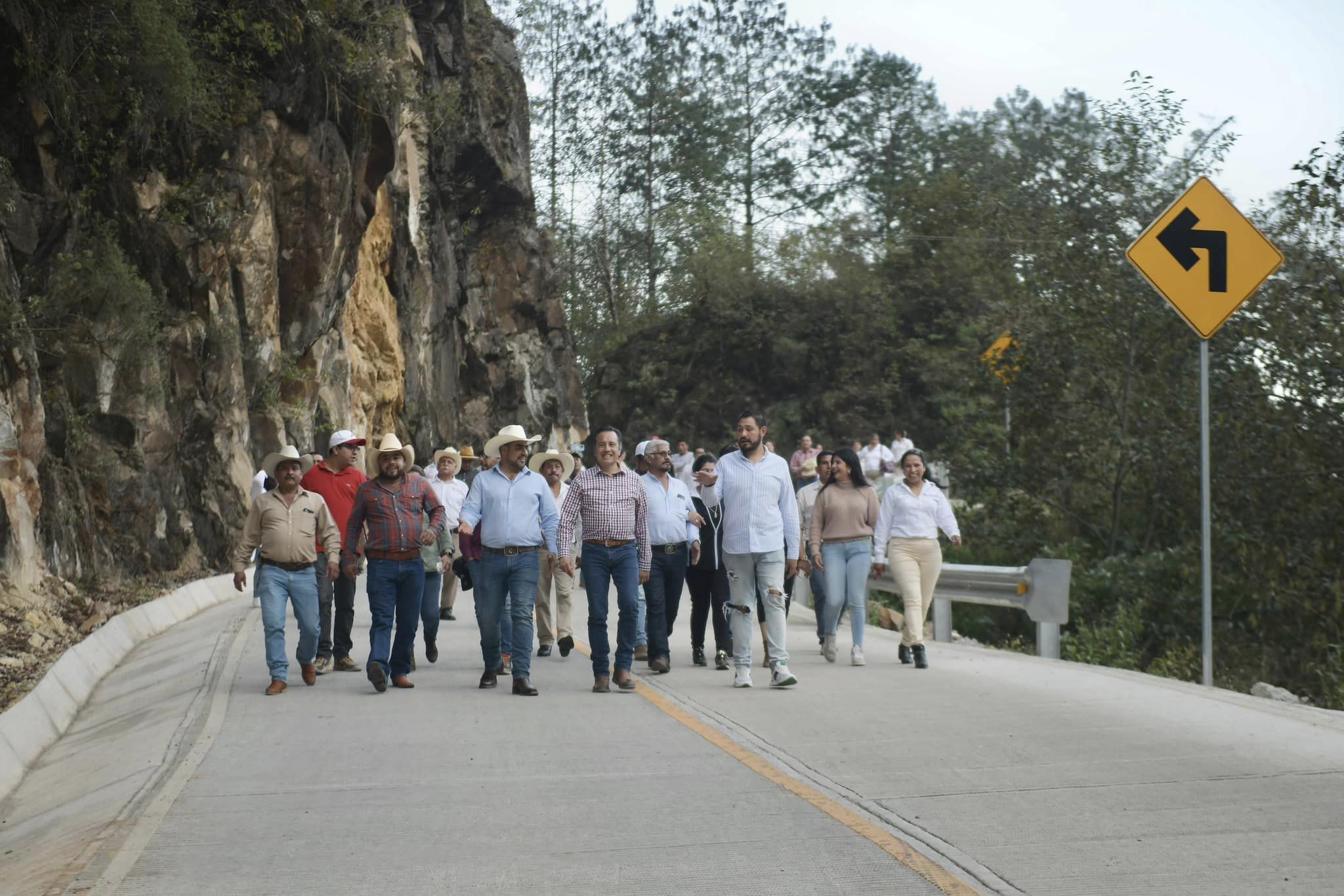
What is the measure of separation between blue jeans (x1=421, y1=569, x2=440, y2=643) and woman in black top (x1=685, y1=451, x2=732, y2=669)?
7.69 ft

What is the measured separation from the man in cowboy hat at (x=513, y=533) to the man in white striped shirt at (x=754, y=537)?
1489mm

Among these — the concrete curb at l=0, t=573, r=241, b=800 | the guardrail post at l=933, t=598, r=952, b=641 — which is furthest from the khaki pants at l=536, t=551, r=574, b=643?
the guardrail post at l=933, t=598, r=952, b=641

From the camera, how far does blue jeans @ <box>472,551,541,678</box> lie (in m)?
11.8

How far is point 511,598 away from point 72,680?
156 inches

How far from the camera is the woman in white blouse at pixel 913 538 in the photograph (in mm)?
13586

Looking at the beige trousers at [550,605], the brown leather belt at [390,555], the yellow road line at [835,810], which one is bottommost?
the yellow road line at [835,810]

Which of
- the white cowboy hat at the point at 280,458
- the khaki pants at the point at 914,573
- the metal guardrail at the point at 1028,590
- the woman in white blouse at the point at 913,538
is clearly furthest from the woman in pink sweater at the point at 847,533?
the white cowboy hat at the point at 280,458

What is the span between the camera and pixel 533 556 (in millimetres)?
12070

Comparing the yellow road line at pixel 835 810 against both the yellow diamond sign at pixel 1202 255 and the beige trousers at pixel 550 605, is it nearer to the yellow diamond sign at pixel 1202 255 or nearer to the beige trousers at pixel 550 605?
the beige trousers at pixel 550 605

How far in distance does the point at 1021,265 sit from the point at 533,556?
550 inches

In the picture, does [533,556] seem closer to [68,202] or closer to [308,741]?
[308,741]

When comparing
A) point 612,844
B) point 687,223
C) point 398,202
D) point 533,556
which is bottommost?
point 612,844

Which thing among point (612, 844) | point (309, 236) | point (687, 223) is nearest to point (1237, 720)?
point (612, 844)

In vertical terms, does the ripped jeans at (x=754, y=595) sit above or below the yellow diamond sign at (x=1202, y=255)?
below
